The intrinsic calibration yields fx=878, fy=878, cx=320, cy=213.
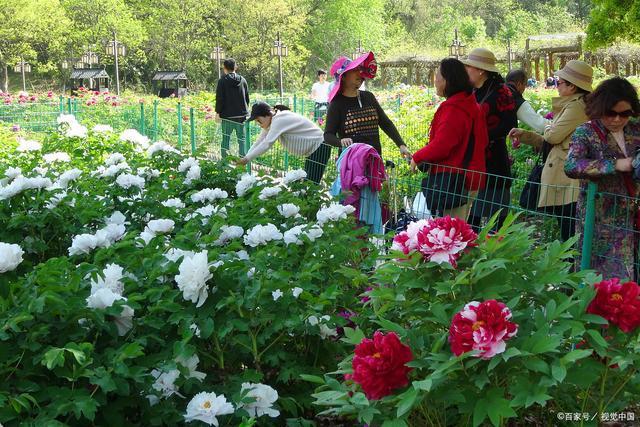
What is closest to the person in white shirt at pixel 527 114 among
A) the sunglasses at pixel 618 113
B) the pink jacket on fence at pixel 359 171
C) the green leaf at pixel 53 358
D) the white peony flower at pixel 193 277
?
the pink jacket on fence at pixel 359 171

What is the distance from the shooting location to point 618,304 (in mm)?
2566

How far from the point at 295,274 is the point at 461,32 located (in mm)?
73397

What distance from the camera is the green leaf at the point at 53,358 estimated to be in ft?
8.48

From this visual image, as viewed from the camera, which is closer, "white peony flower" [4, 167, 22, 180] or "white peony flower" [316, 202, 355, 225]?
"white peony flower" [316, 202, 355, 225]

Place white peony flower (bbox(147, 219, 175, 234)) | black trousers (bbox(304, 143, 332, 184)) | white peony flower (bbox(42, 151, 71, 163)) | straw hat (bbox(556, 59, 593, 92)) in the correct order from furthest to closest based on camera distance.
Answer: white peony flower (bbox(42, 151, 71, 163)), black trousers (bbox(304, 143, 332, 184)), straw hat (bbox(556, 59, 593, 92)), white peony flower (bbox(147, 219, 175, 234))

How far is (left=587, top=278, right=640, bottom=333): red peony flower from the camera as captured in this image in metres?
2.55

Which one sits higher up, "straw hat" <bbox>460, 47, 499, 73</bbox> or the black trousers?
"straw hat" <bbox>460, 47, 499, 73</bbox>

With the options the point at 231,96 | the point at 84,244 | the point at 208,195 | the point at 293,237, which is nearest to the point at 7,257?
the point at 84,244

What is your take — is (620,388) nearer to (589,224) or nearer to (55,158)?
(589,224)

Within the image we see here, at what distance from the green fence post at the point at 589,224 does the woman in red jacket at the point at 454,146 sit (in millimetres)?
874

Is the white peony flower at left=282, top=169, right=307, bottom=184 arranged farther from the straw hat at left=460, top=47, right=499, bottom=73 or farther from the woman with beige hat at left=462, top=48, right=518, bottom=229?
the straw hat at left=460, top=47, right=499, bottom=73

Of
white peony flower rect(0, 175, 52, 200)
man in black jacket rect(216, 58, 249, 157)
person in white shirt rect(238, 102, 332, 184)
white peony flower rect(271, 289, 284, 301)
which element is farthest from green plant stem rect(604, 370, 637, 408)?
man in black jacket rect(216, 58, 249, 157)

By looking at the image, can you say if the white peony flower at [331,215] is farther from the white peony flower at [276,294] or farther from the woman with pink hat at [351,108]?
the woman with pink hat at [351,108]

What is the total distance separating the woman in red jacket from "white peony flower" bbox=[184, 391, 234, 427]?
2.71 m
